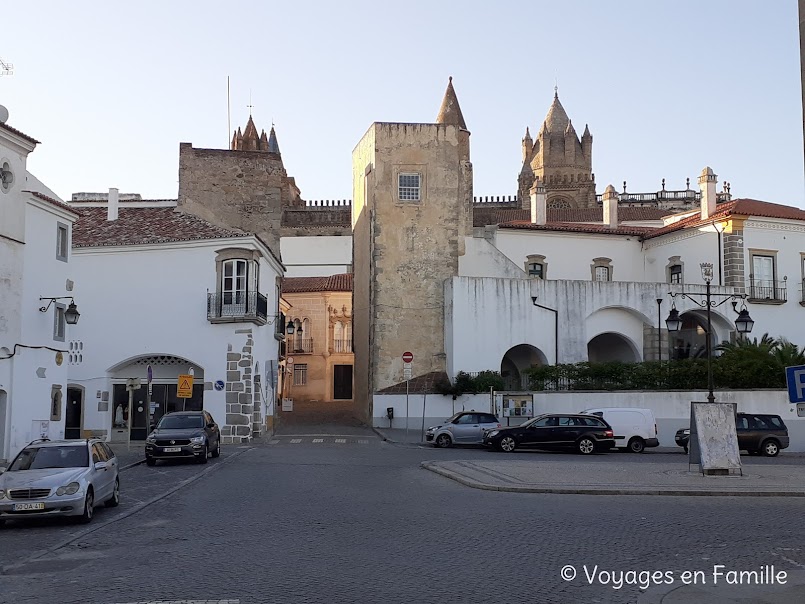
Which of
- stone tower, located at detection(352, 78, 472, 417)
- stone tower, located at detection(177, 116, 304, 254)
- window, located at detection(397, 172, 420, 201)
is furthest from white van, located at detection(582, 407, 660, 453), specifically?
stone tower, located at detection(177, 116, 304, 254)

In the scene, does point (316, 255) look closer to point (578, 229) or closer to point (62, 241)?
point (578, 229)

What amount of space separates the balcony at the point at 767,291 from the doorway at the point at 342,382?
2924 centimetres

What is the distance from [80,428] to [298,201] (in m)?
62.7

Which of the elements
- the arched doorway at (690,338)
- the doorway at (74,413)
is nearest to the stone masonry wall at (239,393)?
the doorway at (74,413)

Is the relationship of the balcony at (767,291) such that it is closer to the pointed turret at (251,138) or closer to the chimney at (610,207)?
the chimney at (610,207)

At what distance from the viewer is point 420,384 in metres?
44.6

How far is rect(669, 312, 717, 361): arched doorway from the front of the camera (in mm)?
48500

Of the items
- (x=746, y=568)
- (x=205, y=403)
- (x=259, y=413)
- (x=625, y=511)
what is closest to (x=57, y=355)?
(x=205, y=403)

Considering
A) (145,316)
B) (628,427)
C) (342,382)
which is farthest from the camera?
(342,382)

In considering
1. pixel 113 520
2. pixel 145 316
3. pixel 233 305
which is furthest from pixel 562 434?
pixel 113 520

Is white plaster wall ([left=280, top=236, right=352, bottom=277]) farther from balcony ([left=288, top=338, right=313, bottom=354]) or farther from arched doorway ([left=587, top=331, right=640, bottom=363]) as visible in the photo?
arched doorway ([left=587, top=331, right=640, bottom=363])

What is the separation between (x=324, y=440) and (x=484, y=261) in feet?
55.7

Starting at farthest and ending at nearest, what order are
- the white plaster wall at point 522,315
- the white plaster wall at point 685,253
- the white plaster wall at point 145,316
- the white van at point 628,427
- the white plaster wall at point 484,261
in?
1. the white plaster wall at point 484,261
2. the white plaster wall at point 685,253
3. the white plaster wall at point 522,315
4. the white plaster wall at point 145,316
5. the white van at point 628,427

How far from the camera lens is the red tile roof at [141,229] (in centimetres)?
3738
